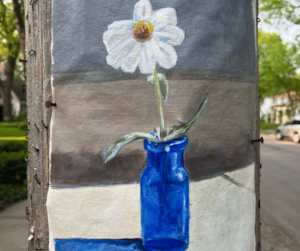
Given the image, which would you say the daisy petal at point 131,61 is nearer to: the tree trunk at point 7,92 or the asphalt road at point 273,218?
the asphalt road at point 273,218

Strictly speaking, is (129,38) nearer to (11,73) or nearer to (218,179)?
(218,179)

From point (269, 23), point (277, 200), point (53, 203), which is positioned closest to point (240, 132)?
point (53, 203)

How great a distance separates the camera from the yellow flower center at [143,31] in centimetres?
202

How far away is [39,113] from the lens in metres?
2.22

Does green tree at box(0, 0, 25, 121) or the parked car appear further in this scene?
the parked car

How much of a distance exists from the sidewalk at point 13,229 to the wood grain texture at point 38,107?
2353mm

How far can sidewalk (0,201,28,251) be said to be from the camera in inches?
171

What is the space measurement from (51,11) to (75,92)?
2.01ft

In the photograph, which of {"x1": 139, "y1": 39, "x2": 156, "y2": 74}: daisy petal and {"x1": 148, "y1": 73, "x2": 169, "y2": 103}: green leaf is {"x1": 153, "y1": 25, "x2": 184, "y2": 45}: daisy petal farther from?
{"x1": 148, "y1": 73, "x2": 169, "y2": 103}: green leaf

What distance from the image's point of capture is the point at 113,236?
2016mm

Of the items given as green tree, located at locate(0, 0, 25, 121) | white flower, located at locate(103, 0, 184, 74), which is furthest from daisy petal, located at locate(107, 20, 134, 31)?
green tree, located at locate(0, 0, 25, 121)

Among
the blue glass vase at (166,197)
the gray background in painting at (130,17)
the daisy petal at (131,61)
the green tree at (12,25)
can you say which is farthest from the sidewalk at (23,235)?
the green tree at (12,25)

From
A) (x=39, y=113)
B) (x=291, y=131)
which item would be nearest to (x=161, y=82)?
(x=39, y=113)

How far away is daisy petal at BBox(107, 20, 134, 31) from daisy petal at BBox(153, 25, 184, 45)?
0.20 meters
